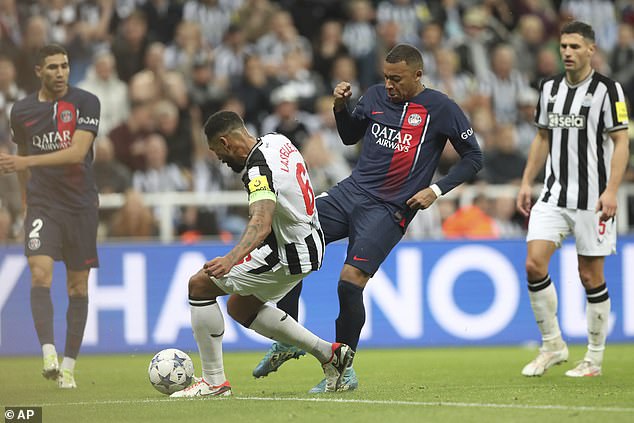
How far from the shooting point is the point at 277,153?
272 inches

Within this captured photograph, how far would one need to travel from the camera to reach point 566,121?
8594 millimetres

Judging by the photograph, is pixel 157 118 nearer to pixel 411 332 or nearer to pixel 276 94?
pixel 276 94

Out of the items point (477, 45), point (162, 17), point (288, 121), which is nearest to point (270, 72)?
point (288, 121)

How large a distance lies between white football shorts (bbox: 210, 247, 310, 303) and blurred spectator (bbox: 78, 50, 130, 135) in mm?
7245

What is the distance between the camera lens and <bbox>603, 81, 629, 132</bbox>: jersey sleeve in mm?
8430

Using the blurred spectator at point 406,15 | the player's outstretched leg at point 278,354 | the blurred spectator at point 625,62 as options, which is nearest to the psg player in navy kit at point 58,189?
the player's outstretched leg at point 278,354

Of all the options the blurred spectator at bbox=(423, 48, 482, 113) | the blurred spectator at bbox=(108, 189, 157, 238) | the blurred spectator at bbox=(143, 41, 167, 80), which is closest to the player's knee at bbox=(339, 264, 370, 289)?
the blurred spectator at bbox=(108, 189, 157, 238)

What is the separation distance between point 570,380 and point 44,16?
29.5ft

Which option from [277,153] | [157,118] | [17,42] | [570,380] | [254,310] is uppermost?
[17,42]

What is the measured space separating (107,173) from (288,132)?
229cm

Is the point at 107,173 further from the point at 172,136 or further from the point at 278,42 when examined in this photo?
the point at 278,42

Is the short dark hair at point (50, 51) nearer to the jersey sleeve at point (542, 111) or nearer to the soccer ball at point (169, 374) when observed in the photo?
the soccer ball at point (169, 374)

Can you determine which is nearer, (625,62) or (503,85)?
(503,85)

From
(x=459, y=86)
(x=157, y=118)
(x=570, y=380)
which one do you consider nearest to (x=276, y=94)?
(x=157, y=118)
